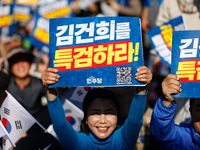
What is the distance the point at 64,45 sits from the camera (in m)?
1.79

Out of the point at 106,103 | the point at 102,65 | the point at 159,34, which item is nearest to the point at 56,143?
the point at 106,103

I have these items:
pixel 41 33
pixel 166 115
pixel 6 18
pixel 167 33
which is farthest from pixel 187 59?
pixel 6 18

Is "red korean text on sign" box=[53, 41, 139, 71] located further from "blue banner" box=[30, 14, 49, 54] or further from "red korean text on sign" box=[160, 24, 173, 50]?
"blue banner" box=[30, 14, 49, 54]

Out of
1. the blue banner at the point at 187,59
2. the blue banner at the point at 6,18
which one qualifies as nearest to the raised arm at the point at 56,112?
the blue banner at the point at 187,59

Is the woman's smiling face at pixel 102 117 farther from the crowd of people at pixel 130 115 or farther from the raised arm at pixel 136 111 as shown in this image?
the raised arm at pixel 136 111

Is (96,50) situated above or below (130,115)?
above

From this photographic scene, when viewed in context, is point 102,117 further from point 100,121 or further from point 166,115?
point 166,115

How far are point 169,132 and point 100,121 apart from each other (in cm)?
55

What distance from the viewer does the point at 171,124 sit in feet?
5.77

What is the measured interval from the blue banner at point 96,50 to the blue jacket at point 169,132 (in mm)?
283

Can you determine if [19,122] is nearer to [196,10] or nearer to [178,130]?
[178,130]

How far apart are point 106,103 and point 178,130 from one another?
614 mm

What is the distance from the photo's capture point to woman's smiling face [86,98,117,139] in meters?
1.99

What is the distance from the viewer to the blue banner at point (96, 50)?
1.73 meters
